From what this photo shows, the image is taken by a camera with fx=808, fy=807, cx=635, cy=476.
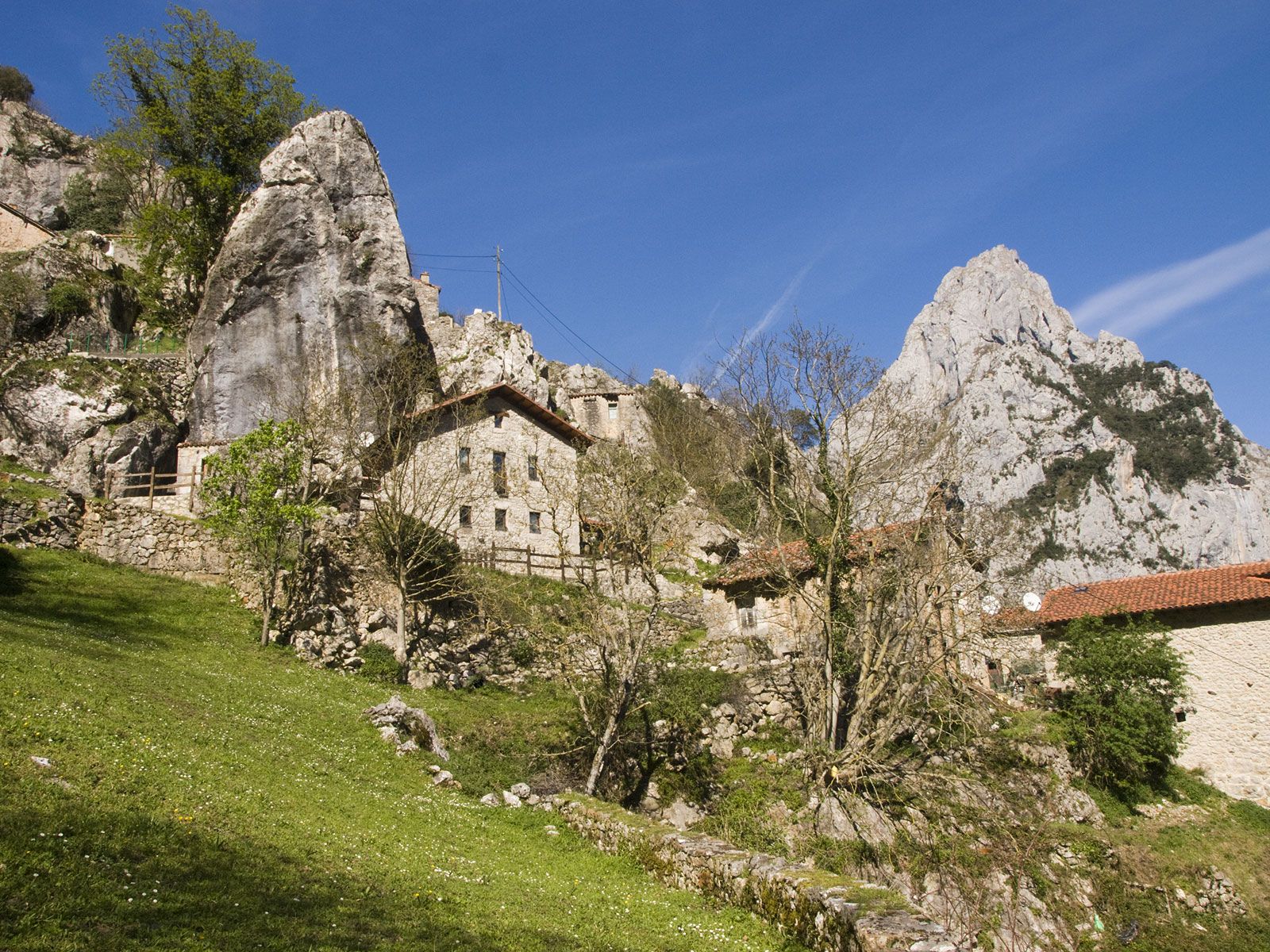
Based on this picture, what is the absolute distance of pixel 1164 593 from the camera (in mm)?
28375

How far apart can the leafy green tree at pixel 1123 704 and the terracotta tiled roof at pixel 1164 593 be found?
1.48 metres

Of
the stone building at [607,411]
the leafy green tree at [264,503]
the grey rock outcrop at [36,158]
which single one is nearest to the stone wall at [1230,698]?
the leafy green tree at [264,503]

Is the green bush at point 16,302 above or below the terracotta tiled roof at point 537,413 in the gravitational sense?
above

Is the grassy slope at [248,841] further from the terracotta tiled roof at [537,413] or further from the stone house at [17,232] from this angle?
the stone house at [17,232]

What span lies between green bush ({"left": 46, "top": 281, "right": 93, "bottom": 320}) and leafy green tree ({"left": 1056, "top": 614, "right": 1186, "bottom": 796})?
48.8 metres

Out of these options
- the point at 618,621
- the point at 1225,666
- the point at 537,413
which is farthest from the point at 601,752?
the point at 537,413

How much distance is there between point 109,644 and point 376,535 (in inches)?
461

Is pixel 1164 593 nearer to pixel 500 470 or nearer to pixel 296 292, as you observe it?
pixel 500 470

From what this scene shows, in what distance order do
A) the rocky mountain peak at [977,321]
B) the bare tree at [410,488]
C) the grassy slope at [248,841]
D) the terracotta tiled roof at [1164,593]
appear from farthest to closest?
1. the rocky mountain peak at [977,321]
2. the bare tree at [410,488]
3. the terracotta tiled roof at [1164,593]
4. the grassy slope at [248,841]

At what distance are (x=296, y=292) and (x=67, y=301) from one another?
39.6 feet

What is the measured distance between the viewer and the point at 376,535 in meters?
30.2

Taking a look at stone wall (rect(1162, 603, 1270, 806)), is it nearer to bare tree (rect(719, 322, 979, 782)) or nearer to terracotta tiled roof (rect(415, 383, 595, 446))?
bare tree (rect(719, 322, 979, 782))

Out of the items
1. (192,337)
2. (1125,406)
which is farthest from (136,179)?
(1125,406)

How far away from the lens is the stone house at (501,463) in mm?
35781
